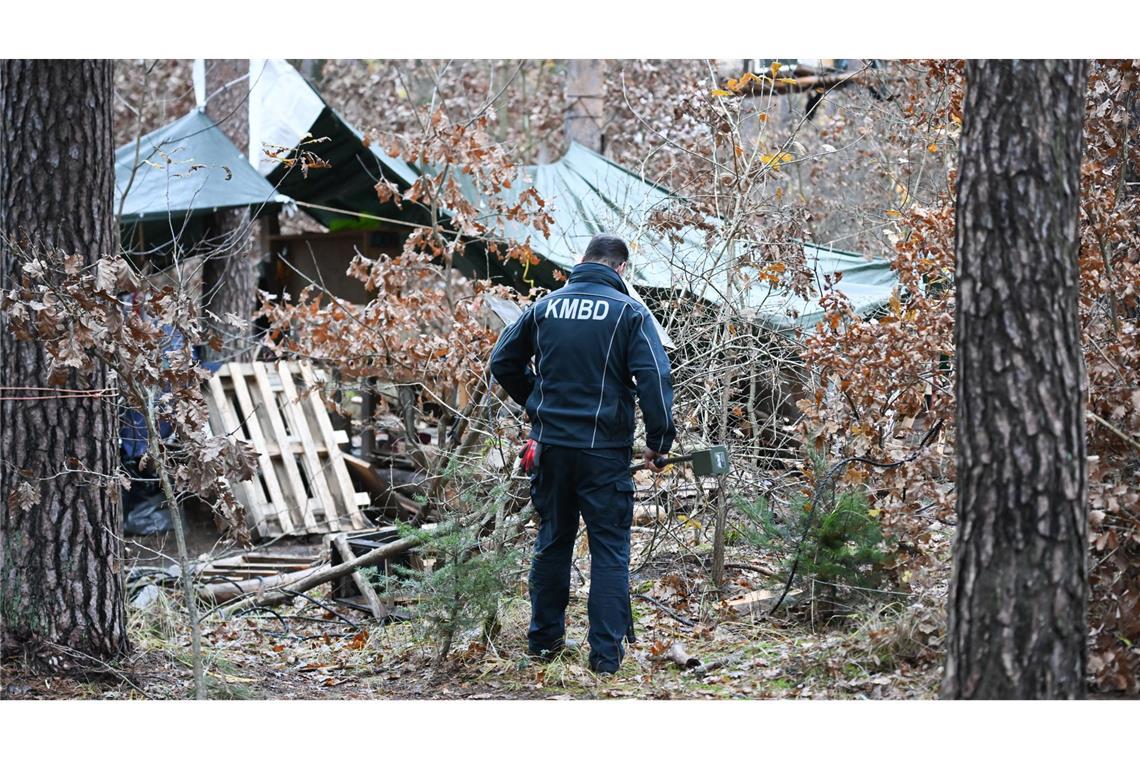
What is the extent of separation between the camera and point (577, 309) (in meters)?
4.97

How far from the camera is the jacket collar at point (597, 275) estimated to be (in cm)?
505

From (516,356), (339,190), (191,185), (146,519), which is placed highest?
(339,190)

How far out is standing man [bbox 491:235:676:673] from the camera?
16.0 ft

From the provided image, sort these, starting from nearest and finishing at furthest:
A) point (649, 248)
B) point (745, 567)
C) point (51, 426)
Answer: point (51, 426) → point (745, 567) → point (649, 248)

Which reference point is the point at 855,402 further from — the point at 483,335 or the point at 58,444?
the point at 58,444

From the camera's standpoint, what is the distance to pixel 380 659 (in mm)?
5629

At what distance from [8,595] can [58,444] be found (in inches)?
27.2

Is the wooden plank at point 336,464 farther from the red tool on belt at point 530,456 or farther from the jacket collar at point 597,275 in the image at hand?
the jacket collar at point 597,275

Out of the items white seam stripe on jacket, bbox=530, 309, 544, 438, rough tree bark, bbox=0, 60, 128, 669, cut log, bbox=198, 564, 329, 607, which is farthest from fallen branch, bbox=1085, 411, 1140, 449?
cut log, bbox=198, 564, 329, 607

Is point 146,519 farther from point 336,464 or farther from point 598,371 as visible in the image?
point 598,371

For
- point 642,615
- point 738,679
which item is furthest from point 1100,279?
point 642,615

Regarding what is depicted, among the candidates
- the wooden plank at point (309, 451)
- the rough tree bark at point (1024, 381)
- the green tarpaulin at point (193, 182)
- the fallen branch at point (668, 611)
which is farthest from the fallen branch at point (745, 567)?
the green tarpaulin at point (193, 182)

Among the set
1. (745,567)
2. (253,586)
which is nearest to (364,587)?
(253,586)

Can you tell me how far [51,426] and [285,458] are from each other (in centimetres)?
429
